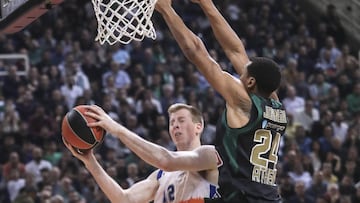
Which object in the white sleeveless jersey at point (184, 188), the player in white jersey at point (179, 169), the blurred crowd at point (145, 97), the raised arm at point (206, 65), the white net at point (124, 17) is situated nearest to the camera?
the raised arm at point (206, 65)

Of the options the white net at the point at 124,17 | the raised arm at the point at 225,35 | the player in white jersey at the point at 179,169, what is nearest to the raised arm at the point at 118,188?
the player in white jersey at the point at 179,169

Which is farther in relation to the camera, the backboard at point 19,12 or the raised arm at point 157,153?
the backboard at point 19,12

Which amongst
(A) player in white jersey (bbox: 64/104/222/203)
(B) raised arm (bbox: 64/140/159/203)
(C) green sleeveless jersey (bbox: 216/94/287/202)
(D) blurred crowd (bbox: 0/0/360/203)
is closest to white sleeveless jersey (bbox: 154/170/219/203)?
(A) player in white jersey (bbox: 64/104/222/203)

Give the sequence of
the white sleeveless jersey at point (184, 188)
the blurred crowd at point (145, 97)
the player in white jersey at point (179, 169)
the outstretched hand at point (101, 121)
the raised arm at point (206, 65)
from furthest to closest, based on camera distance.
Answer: the blurred crowd at point (145, 97) → the white sleeveless jersey at point (184, 188) → the player in white jersey at point (179, 169) → the raised arm at point (206, 65) → the outstretched hand at point (101, 121)

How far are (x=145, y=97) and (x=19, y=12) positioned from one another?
8.10 m

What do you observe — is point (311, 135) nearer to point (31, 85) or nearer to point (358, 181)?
point (358, 181)

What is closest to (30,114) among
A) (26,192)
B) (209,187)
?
(26,192)

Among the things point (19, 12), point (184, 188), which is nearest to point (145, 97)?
point (184, 188)

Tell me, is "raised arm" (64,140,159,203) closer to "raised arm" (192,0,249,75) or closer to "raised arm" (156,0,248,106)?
"raised arm" (156,0,248,106)

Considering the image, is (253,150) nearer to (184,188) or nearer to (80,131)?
(184,188)

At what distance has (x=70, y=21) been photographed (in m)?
16.3

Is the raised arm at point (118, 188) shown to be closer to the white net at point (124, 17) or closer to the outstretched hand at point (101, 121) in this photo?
the outstretched hand at point (101, 121)

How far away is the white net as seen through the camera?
607cm

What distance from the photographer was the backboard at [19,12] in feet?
20.1
